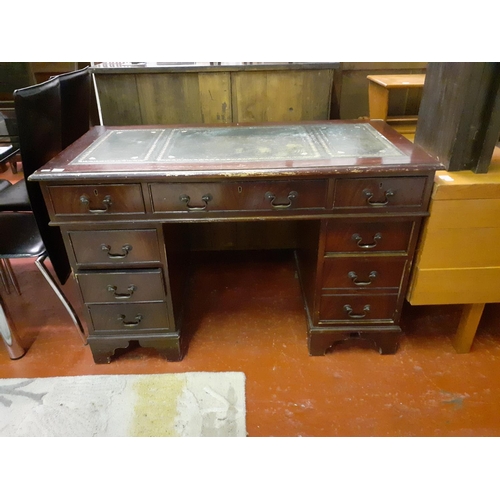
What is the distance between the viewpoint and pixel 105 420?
141 cm

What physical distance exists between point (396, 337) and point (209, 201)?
37.7 inches

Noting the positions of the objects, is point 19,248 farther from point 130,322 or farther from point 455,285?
point 455,285

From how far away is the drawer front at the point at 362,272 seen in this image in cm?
143

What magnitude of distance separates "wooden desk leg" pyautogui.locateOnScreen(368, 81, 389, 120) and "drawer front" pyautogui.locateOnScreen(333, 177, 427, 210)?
0.61m

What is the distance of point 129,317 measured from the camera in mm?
1537

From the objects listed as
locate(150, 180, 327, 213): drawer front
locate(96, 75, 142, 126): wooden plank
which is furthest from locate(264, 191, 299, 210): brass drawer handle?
locate(96, 75, 142, 126): wooden plank

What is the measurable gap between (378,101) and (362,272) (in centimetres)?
83

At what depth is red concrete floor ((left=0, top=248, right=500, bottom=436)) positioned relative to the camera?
4.58 feet

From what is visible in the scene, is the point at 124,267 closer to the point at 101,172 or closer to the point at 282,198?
the point at 101,172

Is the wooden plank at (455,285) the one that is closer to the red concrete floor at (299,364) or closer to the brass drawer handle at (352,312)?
the brass drawer handle at (352,312)

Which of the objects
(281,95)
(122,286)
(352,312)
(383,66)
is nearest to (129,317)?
(122,286)

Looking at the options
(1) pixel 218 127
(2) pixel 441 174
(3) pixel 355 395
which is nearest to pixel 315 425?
(3) pixel 355 395

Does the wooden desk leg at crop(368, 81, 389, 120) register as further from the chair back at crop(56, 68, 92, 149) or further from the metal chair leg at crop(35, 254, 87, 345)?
the metal chair leg at crop(35, 254, 87, 345)

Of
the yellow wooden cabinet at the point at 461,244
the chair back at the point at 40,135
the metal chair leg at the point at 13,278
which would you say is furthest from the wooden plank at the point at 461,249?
the metal chair leg at the point at 13,278
